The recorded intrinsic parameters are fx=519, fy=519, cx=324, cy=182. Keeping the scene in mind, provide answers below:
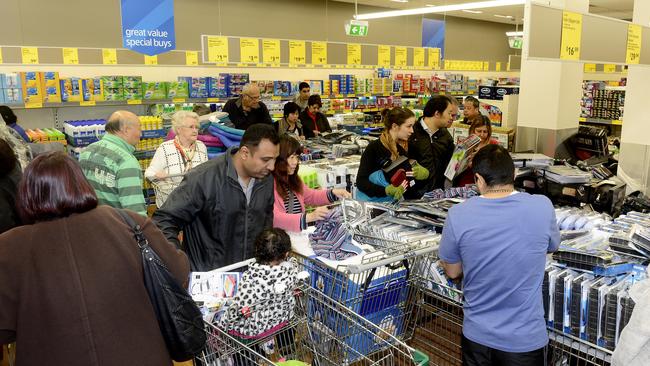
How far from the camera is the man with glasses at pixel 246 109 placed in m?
7.53

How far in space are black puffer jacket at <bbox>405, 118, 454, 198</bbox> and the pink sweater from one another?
116 centimetres

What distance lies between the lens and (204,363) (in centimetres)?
229

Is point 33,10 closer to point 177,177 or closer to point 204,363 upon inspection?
point 177,177

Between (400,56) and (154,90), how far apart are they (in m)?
6.31

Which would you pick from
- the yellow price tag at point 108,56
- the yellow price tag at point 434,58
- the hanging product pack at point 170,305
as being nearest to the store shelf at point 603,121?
the yellow price tag at point 434,58

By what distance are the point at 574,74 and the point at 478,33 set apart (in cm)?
1134

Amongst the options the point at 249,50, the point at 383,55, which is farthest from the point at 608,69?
the point at 249,50

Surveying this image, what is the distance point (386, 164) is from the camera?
171 inches

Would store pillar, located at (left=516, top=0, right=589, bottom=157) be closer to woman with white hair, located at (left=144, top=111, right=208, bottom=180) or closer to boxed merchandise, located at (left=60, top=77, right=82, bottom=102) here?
woman with white hair, located at (left=144, top=111, right=208, bottom=180)

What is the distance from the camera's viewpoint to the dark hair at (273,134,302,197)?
3612mm

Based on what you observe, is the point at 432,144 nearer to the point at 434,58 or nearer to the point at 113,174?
the point at 113,174

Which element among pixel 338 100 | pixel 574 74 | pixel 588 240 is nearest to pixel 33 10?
pixel 338 100

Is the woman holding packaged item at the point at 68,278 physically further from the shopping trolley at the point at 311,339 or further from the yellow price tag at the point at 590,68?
the yellow price tag at the point at 590,68

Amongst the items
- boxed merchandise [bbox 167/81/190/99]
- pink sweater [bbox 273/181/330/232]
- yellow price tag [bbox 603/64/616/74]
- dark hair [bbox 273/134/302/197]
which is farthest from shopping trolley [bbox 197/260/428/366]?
yellow price tag [bbox 603/64/616/74]
